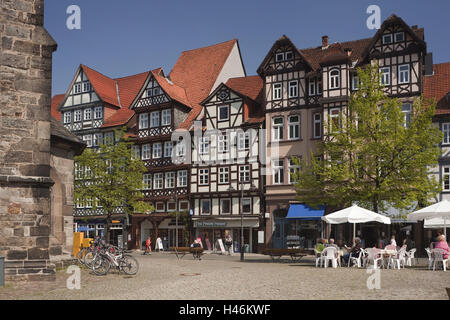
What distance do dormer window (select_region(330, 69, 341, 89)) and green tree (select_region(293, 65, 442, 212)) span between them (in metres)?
10.8

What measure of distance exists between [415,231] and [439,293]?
932 inches

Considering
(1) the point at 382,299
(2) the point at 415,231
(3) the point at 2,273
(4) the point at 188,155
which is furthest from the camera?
(4) the point at 188,155

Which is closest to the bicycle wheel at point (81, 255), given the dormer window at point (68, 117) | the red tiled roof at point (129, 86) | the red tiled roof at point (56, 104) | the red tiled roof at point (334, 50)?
the red tiled roof at point (334, 50)

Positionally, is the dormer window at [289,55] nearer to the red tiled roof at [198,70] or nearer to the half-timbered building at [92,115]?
the red tiled roof at [198,70]

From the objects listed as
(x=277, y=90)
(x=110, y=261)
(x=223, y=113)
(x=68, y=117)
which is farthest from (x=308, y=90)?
(x=110, y=261)

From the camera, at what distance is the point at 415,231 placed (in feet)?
113

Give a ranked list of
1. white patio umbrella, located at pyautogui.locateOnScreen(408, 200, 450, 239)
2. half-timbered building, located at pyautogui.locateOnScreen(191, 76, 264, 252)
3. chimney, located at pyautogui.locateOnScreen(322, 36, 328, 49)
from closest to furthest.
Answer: white patio umbrella, located at pyautogui.locateOnScreen(408, 200, 450, 239)
half-timbered building, located at pyautogui.locateOnScreen(191, 76, 264, 252)
chimney, located at pyautogui.locateOnScreen(322, 36, 328, 49)

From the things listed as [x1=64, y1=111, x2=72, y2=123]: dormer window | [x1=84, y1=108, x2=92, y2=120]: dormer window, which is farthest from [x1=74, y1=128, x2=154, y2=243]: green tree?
[x1=64, y1=111, x2=72, y2=123]: dormer window

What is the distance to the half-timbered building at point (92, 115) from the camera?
48594 millimetres

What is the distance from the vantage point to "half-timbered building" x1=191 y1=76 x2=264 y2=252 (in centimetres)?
4088

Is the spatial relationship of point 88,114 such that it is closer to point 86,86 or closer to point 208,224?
point 86,86

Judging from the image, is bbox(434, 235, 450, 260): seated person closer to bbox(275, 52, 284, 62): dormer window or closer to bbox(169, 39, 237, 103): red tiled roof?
bbox(275, 52, 284, 62): dormer window
